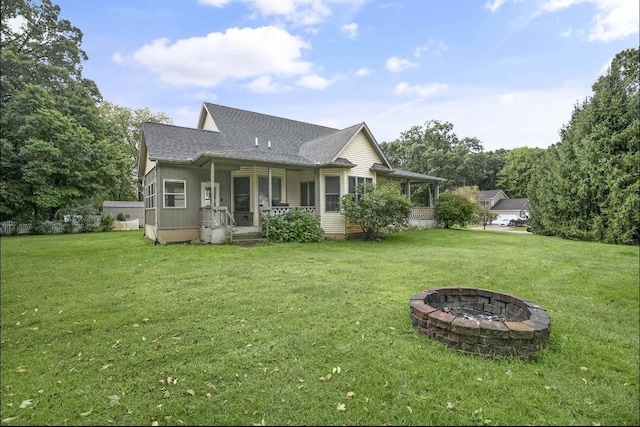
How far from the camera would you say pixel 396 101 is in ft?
65.7

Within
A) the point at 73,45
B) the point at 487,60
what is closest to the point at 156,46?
the point at 487,60

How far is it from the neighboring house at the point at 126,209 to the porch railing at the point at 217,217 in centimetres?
2135

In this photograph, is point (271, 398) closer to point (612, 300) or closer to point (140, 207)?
point (612, 300)

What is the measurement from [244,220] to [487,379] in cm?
1290

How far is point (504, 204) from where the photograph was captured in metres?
44.9

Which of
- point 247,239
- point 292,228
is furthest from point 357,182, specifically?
point 247,239

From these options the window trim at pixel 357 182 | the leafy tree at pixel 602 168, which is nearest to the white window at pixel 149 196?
the window trim at pixel 357 182

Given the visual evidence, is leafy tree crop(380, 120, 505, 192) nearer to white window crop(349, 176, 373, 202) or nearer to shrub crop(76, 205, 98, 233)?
white window crop(349, 176, 373, 202)

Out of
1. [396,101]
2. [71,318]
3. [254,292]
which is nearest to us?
[71,318]

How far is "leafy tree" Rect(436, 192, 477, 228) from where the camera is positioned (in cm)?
1962

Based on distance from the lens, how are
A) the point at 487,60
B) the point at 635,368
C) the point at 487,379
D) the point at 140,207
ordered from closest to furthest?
1. the point at 487,379
2. the point at 635,368
3. the point at 487,60
4. the point at 140,207

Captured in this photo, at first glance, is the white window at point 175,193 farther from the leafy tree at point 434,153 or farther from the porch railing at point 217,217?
the leafy tree at point 434,153

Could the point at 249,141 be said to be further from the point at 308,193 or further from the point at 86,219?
the point at 86,219

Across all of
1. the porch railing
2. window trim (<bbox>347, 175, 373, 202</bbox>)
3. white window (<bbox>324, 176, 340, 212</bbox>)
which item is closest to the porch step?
the porch railing
